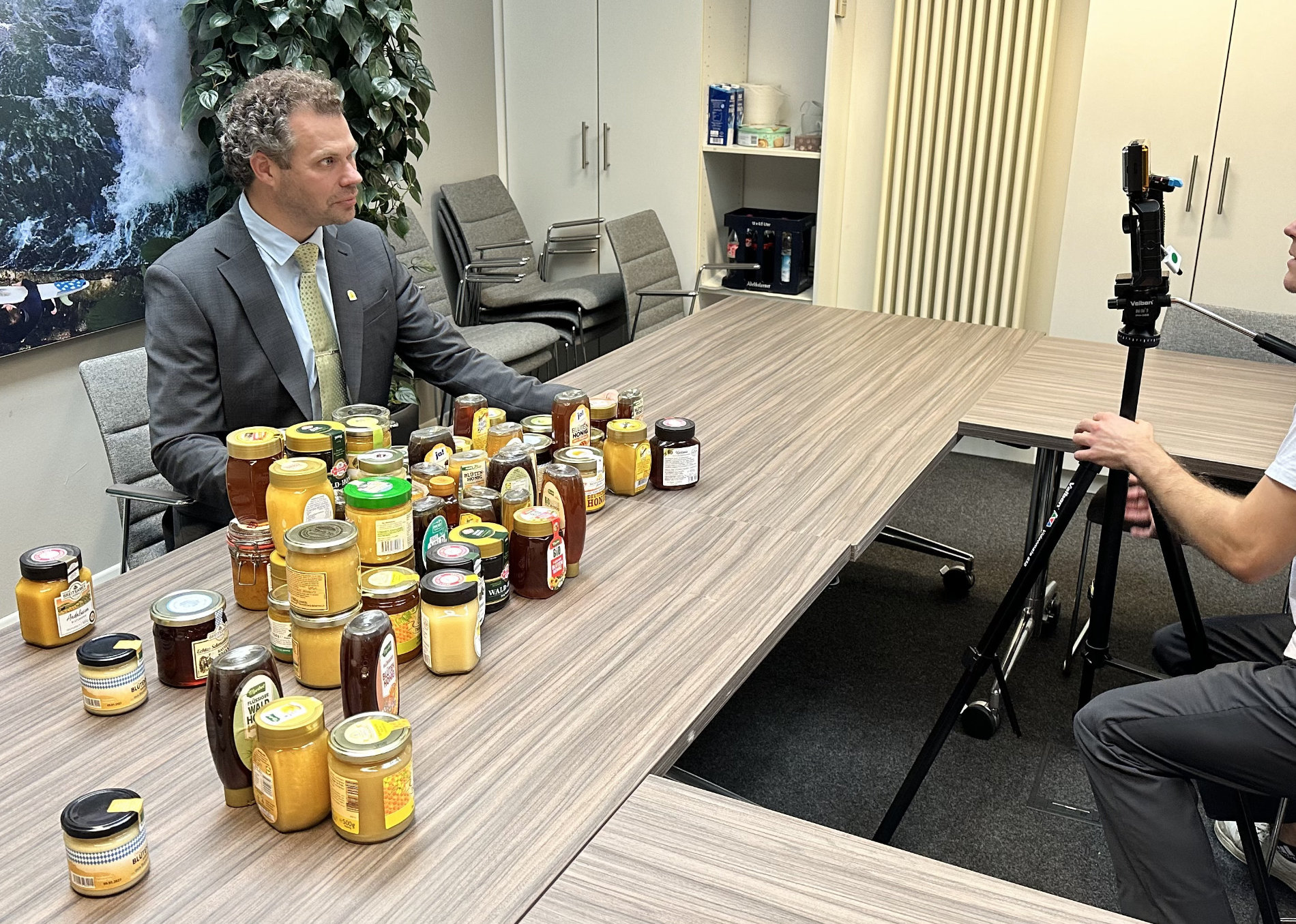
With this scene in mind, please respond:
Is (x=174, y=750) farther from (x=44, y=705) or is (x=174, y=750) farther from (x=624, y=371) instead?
(x=624, y=371)

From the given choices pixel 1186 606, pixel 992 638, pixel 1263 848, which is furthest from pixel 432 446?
pixel 1263 848

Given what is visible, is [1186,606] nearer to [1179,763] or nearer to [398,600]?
[1179,763]

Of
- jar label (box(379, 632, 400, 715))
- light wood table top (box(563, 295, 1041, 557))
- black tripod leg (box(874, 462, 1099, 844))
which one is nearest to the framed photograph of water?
light wood table top (box(563, 295, 1041, 557))

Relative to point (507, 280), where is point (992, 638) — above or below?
below

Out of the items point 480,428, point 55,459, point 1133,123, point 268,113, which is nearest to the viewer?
point 480,428

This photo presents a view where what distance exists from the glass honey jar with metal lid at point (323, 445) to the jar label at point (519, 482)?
0.25 meters

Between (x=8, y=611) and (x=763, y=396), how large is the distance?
2.37m

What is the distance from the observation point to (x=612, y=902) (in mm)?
1149

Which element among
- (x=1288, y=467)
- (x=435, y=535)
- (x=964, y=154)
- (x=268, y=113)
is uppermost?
(x=268, y=113)

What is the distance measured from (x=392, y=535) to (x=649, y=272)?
131 inches

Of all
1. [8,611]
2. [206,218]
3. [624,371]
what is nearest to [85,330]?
[206,218]

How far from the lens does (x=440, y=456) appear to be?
1.93m

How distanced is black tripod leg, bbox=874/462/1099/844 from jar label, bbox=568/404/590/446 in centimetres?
86

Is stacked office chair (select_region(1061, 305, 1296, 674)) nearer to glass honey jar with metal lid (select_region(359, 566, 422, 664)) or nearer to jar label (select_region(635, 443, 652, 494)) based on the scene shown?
jar label (select_region(635, 443, 652, 494))
